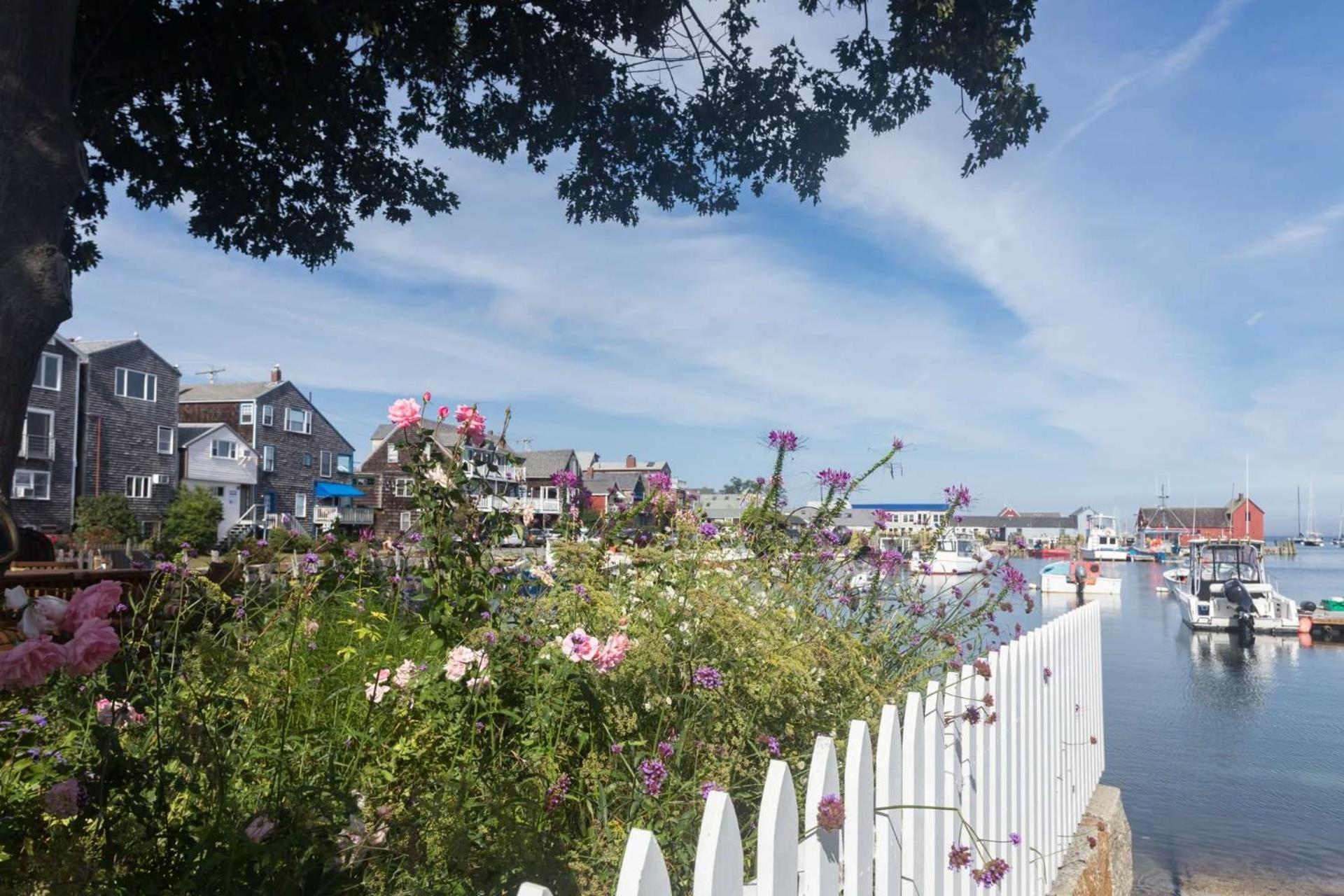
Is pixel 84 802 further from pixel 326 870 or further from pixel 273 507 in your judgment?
pixel 273 507

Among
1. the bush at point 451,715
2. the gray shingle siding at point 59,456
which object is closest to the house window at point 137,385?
the gray shingle siding at point 59,456

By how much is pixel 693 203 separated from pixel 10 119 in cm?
631

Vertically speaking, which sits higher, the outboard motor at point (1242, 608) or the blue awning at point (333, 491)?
the blue awning at point (333, 491)

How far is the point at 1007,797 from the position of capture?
3.05 metres

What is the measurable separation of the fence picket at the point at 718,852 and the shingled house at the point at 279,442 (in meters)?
45.0

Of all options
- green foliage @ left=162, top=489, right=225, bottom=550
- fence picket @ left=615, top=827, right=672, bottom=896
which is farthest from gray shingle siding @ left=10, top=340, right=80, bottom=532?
fence picket @ left=615, top=827, right=672, bottom=896

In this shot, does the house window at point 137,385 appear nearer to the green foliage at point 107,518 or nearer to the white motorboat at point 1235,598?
the green foliage at point 107,518

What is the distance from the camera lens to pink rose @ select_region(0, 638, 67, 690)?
1308 mm

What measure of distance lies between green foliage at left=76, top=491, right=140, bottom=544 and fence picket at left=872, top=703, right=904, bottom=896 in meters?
35.9

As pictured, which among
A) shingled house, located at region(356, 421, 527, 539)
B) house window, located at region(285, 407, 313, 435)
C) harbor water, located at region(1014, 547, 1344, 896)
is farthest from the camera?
house window, located at region(285, 407, 313, 435)

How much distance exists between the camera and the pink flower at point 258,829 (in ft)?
4.80

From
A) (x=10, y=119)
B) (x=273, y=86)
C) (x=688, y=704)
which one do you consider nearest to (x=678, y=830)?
(x=688, y=704)

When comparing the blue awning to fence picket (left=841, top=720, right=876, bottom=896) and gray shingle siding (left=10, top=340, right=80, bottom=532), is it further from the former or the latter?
fence picket (left=841, top=720, right=876, bottom=896)

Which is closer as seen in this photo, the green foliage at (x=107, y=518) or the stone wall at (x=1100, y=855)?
the stone wall at (x=1100, y=855)
